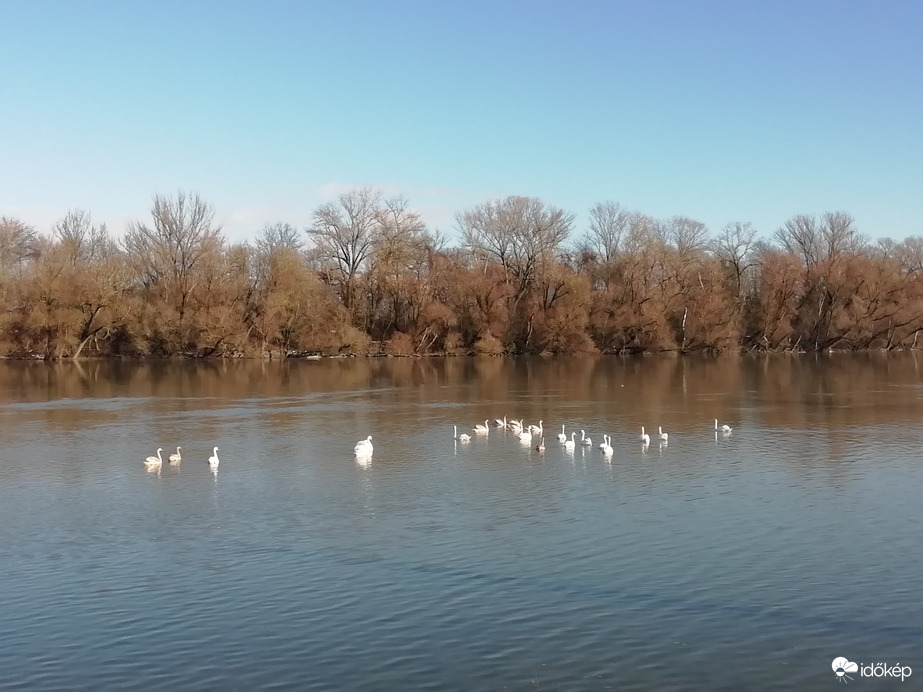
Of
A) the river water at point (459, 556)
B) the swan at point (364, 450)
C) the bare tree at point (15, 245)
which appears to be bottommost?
the river water at point (459, 556)

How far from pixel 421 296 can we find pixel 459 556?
66284mm

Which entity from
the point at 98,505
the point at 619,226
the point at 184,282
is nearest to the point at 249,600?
the point at 98,505

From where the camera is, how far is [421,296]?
80.6 m

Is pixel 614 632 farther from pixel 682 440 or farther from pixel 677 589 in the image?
pixel 682 440

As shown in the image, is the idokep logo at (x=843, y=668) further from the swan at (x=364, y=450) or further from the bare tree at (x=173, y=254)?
the bare tree at (x=173, y=254)

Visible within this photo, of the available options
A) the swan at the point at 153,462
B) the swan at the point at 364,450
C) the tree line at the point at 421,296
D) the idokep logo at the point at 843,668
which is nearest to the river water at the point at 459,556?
the idokep logo at the point at 843,668

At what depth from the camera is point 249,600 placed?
12.9 m

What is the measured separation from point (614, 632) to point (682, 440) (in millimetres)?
16444

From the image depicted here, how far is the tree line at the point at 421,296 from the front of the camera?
245 ft

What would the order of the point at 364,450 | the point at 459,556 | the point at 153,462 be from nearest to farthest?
1. the point at 459,556
2. the point at 153,462
3. the point at 364,450

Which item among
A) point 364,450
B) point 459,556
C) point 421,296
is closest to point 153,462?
point 364,450

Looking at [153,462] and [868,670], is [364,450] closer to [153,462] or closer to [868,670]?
[153,462]

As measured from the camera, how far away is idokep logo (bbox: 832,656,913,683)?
10.1 meters

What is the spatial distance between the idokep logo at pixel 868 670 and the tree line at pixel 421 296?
6773 cm
